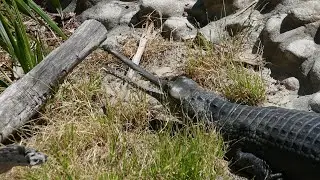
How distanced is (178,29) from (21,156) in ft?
10.6

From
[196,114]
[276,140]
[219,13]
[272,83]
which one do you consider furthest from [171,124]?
[219,13]

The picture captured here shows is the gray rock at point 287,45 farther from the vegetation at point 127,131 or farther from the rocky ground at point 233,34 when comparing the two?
the vegetation at point 127,131

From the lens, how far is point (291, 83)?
15.4 feet

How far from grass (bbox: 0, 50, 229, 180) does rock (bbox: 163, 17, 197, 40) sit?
3.09 feet

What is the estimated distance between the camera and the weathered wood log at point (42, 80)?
416cm

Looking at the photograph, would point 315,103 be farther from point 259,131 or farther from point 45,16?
point 45,16

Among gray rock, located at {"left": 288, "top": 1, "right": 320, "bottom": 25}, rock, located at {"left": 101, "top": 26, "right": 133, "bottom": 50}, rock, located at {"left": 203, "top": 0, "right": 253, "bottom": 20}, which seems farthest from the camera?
rock, located at {"left": 101, "top": 26, "right": 133, "bottom": 50}

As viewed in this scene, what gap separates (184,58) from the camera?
17.1ft

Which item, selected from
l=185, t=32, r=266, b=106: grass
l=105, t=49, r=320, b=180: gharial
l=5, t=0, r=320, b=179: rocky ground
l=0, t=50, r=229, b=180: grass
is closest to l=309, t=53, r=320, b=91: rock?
l=5, t=0, r=320, b=179: rocky ground

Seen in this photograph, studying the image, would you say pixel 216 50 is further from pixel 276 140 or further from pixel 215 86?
pixel 276 140

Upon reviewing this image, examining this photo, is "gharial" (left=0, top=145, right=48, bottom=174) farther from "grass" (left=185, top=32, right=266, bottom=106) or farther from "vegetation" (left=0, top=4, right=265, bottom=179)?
"grass" (left=185, top=32, right=266, bottom=106)

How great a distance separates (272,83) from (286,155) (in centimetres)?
109

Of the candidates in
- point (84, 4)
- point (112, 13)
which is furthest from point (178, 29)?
point (84, 4)

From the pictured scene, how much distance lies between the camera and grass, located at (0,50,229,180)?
3.60 metres
